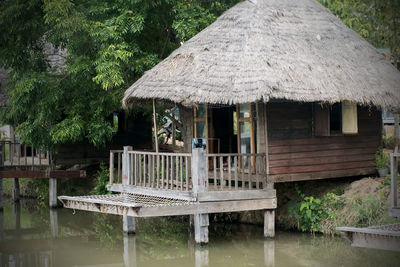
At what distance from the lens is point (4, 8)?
19.5m

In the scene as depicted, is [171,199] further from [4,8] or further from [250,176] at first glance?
[4,8]

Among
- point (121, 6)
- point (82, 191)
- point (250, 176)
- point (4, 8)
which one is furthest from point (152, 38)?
point (250, 176)

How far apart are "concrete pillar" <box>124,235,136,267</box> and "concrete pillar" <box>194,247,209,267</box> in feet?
4.37

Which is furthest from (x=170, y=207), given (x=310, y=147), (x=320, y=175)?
(x=320, y=175)

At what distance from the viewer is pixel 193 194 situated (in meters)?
13.8

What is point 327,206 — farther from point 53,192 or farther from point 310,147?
point 53,192

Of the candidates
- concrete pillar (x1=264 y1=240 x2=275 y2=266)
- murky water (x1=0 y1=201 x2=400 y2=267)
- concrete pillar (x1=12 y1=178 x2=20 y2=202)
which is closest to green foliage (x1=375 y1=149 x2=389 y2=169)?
murky water (x1=0 y1=201 x2=400 y2=267)

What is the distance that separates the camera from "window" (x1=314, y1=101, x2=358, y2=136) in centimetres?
1559

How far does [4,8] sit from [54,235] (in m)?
7.22

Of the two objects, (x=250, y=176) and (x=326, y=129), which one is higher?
(x=326, y=129)

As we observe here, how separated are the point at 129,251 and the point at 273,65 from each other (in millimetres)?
5399

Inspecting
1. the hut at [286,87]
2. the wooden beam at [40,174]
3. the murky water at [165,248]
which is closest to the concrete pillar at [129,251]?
the murky water at [165,248]

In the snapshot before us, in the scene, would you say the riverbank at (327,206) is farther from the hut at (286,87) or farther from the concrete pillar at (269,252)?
the concrete pillar at (269,252)

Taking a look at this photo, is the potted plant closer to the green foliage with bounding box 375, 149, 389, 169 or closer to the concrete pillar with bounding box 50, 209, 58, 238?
the green foliage with bounding box 375, 149, 389, 169
